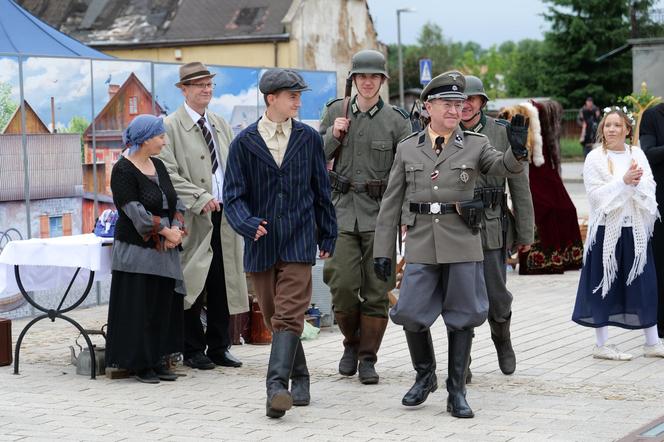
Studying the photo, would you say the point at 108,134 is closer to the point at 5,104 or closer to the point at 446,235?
the point at 5,104

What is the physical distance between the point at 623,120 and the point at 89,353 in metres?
4.09

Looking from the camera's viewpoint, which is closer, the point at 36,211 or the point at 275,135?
the point at 275,135

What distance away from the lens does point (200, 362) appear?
867 cm

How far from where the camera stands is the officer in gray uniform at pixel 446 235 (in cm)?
700

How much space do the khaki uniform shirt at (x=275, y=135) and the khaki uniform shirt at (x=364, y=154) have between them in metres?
0.74

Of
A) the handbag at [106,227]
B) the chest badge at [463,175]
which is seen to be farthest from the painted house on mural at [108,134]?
the chest badge at [463,175]

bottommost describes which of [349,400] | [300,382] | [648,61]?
[349,400]

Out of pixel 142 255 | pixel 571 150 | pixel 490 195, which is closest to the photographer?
pixel 490 195

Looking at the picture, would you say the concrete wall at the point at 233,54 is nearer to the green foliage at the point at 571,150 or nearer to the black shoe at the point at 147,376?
the green foliage at the point at 571,150

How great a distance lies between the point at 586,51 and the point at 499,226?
5010 cm

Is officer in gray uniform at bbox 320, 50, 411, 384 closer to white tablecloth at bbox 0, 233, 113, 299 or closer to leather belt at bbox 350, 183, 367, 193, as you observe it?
leather belt at bbox 350, 183, 367, 193

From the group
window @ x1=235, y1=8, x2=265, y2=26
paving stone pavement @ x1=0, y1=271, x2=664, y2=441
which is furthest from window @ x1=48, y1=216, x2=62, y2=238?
window @ x1=235, y1=8, x2=265, y2=26

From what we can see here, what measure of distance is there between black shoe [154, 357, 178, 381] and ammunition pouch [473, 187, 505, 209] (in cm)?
232

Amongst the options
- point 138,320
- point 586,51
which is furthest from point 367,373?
point 586,51
